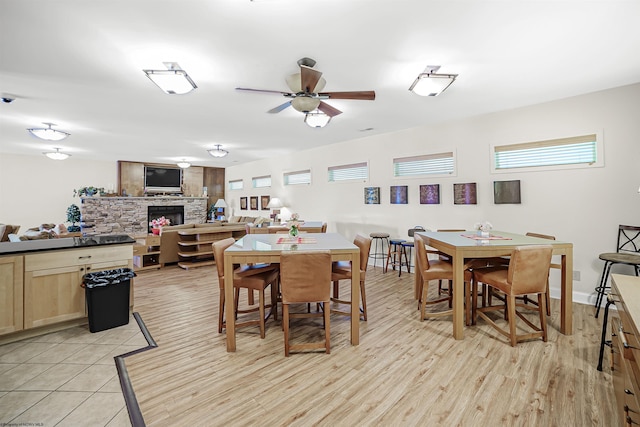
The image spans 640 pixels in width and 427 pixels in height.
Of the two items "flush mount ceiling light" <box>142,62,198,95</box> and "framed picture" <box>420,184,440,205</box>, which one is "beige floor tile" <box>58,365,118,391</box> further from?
"framed picture" <box>420,184,440,205</box>

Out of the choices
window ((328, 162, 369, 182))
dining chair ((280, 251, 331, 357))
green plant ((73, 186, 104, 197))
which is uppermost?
window ((328, 162, 369, 182))

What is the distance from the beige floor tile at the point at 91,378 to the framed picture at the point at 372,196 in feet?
15.3

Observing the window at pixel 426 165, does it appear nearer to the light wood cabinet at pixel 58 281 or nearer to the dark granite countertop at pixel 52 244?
the dark granite countertop at pixel 52 244

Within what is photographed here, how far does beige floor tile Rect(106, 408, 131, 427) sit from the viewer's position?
1.55 meters

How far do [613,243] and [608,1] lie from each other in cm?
284

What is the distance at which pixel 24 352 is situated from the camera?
2322 millimetres

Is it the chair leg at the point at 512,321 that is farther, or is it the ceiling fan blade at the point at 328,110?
the ceiling fan blade at the point at 328,110

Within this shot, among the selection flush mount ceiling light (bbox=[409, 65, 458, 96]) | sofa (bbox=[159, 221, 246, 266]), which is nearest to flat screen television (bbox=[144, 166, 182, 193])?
sofa (bbox=[159, 221, 246, 266])

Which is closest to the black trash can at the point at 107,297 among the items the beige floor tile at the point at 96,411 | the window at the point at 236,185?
the beige floor tile at the point at 96,411

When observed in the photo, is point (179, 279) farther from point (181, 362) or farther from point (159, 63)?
point (159, 63)

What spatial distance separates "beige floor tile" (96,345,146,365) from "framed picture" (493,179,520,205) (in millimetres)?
4829

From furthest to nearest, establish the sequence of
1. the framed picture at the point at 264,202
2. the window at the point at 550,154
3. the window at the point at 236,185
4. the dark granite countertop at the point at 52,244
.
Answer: the window at the point at 236,185 < the framed picture at the point at 264,202 < the window at the point at 550,154 < the dark granite countertop at the point at 52,244

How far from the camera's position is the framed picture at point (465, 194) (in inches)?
169

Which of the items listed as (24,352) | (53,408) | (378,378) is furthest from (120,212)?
(378,378)
